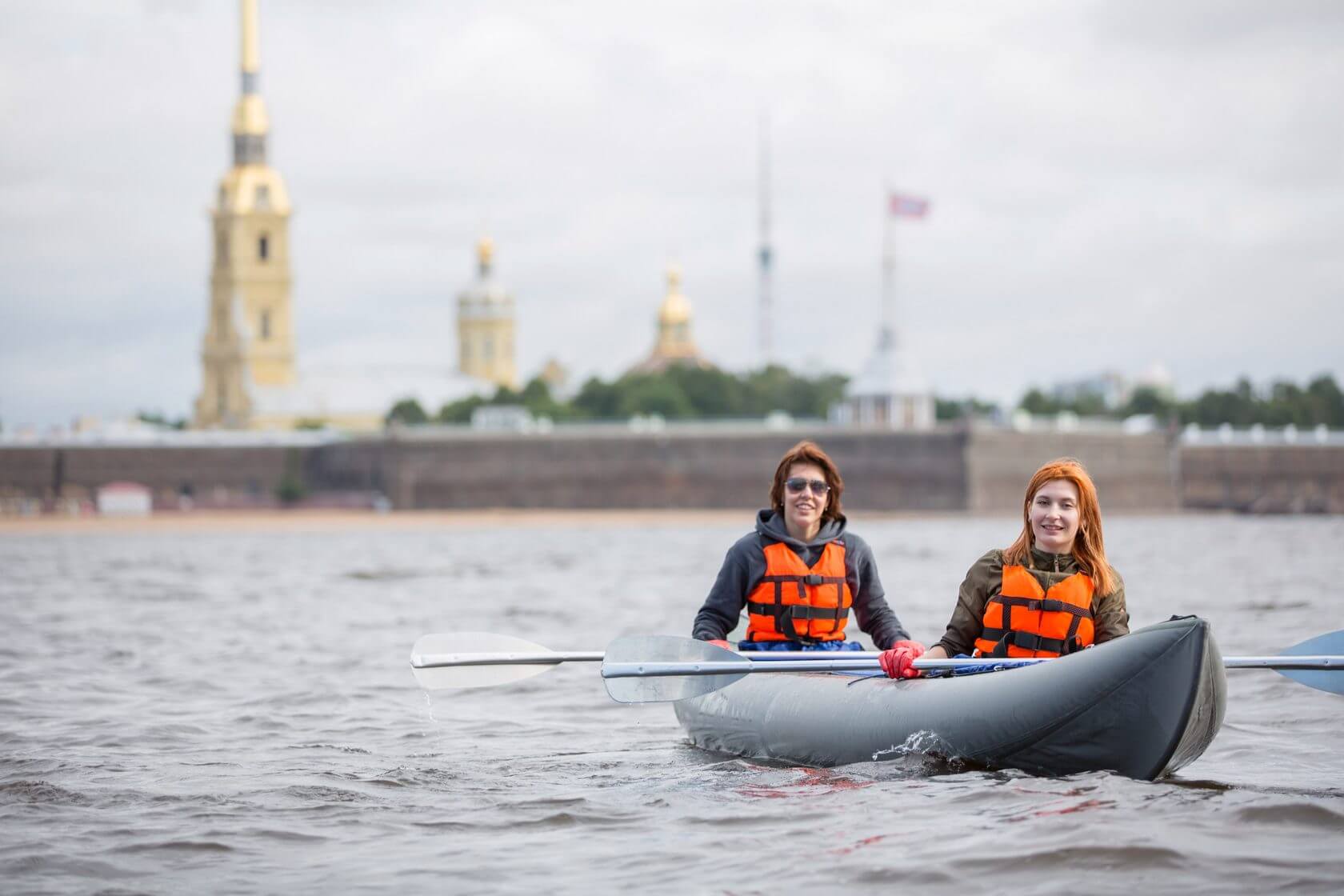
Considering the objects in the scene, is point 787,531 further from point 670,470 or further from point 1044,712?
point 670,470

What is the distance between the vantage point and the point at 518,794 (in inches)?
361

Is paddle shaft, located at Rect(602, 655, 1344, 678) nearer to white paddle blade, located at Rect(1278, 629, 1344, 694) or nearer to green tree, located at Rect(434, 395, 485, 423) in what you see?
white paddle blade, located at Rect(1278, 629, 1344, 694)

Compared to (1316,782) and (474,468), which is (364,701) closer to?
(1316,782)

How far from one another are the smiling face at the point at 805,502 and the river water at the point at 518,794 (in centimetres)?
121

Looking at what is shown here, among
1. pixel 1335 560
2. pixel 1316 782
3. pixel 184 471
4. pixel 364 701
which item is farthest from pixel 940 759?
pixel 184 471

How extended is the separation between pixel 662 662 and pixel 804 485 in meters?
1.17

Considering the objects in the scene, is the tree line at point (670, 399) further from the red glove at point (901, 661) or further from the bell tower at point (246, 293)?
the red glove at point (901, 661)

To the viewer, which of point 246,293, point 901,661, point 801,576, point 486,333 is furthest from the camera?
point 486,333

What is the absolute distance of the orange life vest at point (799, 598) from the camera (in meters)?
9.12

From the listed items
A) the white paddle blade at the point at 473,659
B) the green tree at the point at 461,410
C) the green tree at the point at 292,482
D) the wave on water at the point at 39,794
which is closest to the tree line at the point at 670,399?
the green tree at the point at 461,410

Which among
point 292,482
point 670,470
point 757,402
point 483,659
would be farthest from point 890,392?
point 483,659

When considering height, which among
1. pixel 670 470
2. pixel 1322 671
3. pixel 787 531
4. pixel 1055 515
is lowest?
pixel 670 470

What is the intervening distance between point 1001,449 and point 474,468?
71.5 feet

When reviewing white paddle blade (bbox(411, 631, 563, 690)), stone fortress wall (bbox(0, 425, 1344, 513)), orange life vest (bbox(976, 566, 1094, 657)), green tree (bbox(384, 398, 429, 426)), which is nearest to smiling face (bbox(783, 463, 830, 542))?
orange life vest (bbox(976, 566, 1094, 657))
